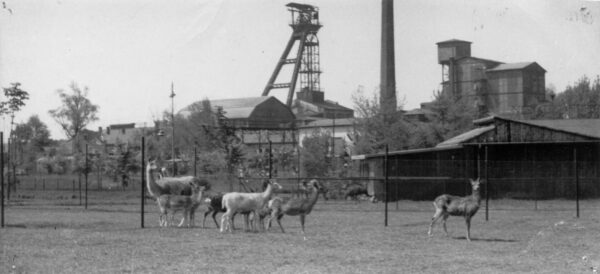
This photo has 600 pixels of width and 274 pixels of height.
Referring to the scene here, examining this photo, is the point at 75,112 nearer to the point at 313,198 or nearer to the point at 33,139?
the point at 33,139

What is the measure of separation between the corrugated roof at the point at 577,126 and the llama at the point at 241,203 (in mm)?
27874

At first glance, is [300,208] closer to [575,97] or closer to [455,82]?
[575,97]

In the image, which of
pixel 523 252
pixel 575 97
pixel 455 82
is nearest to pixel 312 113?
pixel 455 82

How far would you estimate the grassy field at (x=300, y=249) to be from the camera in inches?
538

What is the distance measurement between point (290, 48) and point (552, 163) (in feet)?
275

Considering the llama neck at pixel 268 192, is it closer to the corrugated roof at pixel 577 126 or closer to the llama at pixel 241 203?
the llama at pixel 241 203

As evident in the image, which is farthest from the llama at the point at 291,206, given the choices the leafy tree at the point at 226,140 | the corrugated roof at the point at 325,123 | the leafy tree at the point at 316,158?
the corrugated roof at the point at 325,123

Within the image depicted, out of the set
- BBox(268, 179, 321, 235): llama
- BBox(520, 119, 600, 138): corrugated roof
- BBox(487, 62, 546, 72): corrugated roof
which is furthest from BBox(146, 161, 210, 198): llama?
BBox(487, 62, 546, 72): corrugated roof

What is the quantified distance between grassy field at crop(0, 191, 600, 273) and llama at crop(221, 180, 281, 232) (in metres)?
0.45

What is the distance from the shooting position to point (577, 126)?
46.8 metres

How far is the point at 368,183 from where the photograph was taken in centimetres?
5194

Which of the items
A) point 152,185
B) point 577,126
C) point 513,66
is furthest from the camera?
point 513,66

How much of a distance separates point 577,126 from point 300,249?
3507 centimetres

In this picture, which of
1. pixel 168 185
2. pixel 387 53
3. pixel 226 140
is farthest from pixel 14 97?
pixel 387 53
